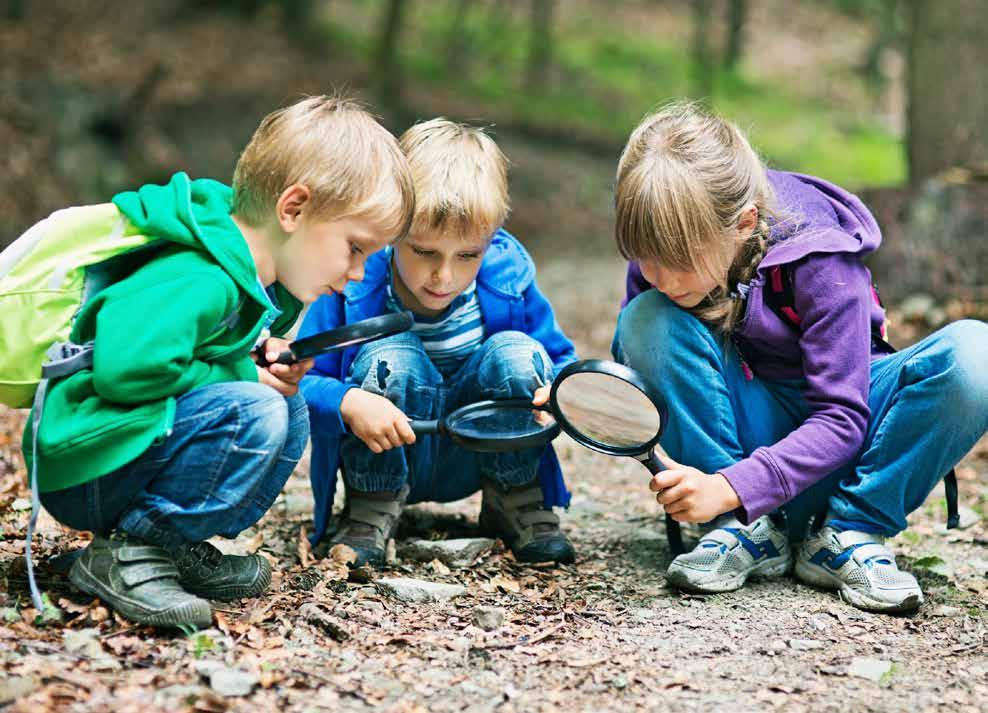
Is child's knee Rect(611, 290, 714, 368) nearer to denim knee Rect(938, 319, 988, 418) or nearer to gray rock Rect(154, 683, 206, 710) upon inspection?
denim knee Rect(938, 319, 988, 418)

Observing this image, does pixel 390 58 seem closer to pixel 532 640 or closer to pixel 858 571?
pixel 858 571

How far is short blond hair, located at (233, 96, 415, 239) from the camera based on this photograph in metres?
2.67

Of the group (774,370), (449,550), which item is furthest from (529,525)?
(774,370)

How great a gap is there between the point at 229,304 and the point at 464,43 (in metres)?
16.9

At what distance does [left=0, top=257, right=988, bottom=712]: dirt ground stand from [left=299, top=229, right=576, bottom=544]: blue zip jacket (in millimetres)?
241

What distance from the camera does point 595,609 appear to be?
2.97 metres

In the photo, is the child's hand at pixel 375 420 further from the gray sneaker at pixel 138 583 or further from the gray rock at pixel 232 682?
the gray rock at pixel 232 682

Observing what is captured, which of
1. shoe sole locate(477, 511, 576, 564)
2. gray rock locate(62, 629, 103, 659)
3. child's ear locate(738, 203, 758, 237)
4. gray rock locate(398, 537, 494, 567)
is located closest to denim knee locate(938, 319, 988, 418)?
child's ear locate(738, 203, 758, 237)

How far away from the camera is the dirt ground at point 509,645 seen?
2311mm

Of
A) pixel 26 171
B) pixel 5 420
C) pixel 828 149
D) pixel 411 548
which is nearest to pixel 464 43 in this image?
pixel 828 149

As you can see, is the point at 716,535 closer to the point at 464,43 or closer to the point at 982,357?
the point at 982,357

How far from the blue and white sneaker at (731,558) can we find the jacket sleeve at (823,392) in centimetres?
23

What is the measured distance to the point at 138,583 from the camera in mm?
2557

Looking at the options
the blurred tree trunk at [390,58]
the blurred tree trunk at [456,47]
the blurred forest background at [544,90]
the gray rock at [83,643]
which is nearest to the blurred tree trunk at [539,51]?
the blurred forest background at [544,90]
